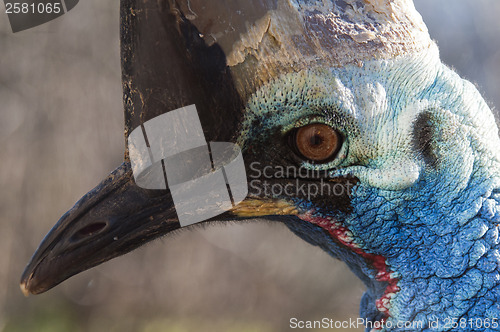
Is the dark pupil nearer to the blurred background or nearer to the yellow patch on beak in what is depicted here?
the yellow patch on beak

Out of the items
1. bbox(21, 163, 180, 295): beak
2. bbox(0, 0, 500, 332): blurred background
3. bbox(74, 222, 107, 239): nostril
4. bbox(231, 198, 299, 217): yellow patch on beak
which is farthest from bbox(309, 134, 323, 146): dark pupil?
bbox(0, 0, 500, 332): blurred background

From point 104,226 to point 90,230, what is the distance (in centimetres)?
4

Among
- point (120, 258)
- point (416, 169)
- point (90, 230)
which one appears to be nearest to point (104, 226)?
point (90, 230)

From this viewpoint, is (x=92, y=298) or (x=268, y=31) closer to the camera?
(x=268, y=31)

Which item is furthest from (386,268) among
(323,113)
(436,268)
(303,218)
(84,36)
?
(84,36)

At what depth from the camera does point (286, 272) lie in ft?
17.5

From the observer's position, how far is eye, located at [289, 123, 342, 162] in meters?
1.47

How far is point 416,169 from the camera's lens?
1.52 meters

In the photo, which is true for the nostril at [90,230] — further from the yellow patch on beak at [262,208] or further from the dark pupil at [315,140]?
the dark pupil at [315,140]

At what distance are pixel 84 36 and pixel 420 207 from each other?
349 cm

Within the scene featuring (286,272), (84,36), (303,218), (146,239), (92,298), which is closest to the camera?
(146,239)

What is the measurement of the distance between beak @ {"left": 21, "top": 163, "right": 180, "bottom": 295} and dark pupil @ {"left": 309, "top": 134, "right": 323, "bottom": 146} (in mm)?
348

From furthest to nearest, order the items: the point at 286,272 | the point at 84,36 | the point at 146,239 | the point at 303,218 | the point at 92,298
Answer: the point at 286,272
the point at 92,298
the point at 84,36
the point at 303,218
the point at 146,239

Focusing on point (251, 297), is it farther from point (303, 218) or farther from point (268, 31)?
point (268, 31)
